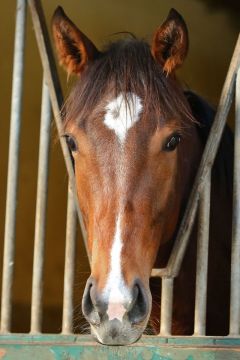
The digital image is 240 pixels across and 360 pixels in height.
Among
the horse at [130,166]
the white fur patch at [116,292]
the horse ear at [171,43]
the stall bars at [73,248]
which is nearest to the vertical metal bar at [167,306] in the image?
the stall bars at [73,248]

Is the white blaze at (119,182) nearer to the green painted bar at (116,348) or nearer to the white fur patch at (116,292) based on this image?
the white fur patch at (116,292)

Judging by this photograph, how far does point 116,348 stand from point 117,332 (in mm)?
377

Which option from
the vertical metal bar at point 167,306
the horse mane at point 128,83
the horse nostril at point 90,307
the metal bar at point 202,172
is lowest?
the vertical metal bar at point 167,306

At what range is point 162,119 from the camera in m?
2.48

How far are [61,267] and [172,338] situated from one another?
10.9 ft

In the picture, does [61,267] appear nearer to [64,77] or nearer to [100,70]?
[64,77]

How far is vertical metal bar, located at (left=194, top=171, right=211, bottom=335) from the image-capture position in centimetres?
252

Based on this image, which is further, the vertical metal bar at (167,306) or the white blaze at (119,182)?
the vertical metal bar at (167,306)

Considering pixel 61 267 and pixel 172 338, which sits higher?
pixel 172 338

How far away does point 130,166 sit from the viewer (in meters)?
2.35

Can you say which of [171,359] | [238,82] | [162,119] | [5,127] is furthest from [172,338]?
[5,127]

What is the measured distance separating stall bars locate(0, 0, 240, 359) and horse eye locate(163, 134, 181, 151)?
7.2 inches

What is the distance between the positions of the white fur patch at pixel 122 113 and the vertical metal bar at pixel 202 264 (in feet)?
1.26

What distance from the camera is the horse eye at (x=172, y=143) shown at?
2.46 meters
